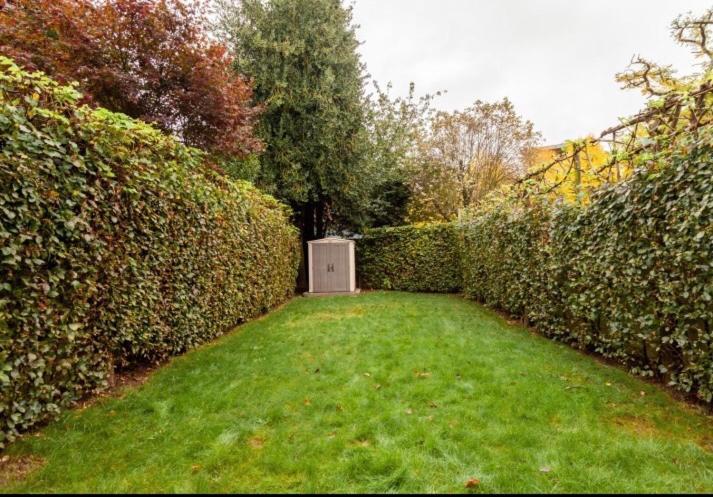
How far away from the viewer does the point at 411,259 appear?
14.0 metres

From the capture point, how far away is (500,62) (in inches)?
538

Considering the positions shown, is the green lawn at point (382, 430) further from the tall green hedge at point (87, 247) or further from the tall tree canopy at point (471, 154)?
the tall tree canopy at point (471, 154)

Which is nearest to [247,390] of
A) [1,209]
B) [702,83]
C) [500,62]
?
[1,209]

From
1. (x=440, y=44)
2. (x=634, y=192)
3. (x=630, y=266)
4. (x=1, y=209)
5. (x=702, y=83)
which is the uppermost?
(x=440, y=44)

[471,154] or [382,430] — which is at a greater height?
[471,154]

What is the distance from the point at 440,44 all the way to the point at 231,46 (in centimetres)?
640

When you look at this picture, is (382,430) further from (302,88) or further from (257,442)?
(302,88)

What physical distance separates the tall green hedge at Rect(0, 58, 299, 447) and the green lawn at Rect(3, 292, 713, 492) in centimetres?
39

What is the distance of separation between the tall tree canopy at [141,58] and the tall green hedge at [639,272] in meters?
6.71

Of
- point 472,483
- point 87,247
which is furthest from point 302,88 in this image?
point 472,483

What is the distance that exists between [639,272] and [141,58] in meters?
8.91

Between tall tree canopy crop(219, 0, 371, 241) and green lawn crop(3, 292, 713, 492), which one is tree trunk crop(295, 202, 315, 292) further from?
green lawn crop(3, 292, 713, 492)

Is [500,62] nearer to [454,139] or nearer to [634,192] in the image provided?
[454,139]

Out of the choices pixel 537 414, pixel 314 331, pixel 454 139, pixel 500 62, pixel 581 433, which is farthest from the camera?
pixel 454 139
